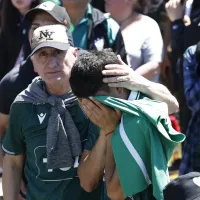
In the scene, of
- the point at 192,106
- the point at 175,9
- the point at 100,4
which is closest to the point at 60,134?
the point at 192,106

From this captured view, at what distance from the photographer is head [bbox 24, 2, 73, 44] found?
4027 millimetres

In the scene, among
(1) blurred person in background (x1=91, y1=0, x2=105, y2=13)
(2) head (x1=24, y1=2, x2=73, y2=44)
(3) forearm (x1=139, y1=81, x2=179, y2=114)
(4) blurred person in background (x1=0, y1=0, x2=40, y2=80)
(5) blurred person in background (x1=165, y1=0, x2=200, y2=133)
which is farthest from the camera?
(1) blurred person in background (x1=91, y1=0, x2=105, y2=13)

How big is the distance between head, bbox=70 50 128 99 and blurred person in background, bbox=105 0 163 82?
2.26 m

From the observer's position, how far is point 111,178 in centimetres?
309

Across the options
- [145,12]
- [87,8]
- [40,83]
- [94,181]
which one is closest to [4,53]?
[87,8]

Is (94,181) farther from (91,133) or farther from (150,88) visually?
(150,88)

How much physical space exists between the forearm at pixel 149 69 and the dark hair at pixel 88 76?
2265 millimetres

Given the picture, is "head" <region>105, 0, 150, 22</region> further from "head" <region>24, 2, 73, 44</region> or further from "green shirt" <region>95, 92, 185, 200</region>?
"green shirt" <region>95, 92, 185, 200</region>

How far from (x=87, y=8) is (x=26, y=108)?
1722mm

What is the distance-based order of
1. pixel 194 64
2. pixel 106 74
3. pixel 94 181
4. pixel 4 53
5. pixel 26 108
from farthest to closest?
1. pixel 4 53
2. pixel 194 64
3. pixel 26 108
4. pixel 94 181
5. pixel 106 74

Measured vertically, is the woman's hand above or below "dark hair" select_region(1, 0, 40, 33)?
below

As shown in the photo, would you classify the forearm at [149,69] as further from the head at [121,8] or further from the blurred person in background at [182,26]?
the head at [121,8]

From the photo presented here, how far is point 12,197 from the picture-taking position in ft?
12.0

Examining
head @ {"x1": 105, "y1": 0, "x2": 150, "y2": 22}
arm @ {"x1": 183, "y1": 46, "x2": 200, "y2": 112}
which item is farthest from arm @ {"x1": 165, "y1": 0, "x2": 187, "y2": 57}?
arm @ {"x1": 183, "y1": 46, "x2": 200, "y2": 112}
